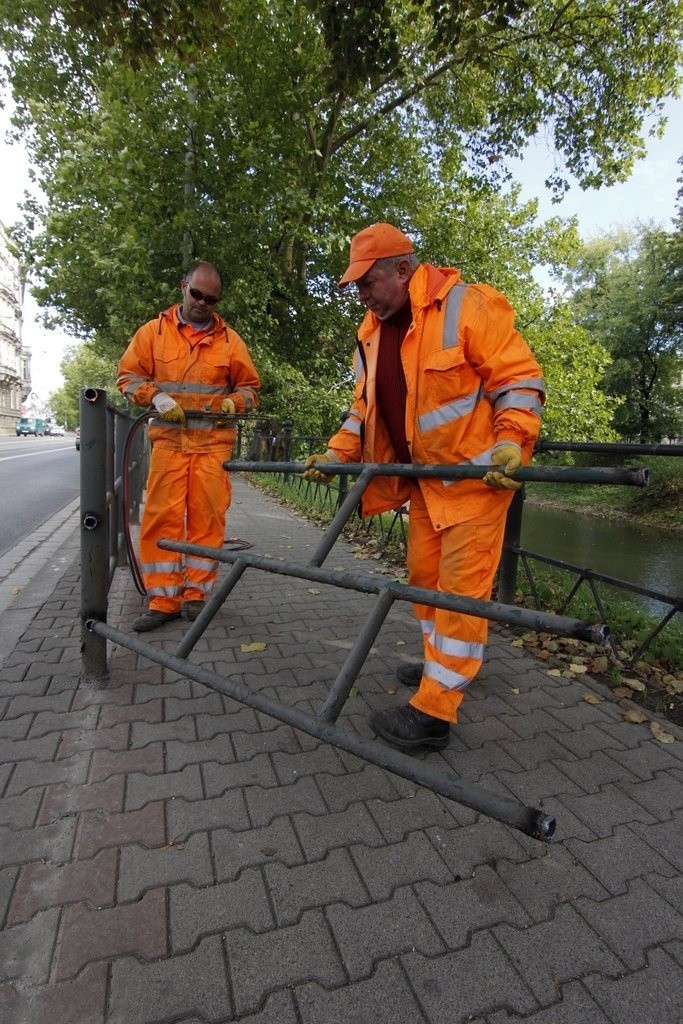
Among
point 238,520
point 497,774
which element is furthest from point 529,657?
point 238,520

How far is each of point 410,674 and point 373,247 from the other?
193 centimetres

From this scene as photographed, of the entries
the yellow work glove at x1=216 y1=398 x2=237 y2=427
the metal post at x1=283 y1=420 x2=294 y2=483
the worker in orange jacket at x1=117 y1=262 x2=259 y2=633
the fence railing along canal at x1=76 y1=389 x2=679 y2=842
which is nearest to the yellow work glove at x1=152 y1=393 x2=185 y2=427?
the worker in orange jacket at x1=117 y1=262 x2=259 y2=633

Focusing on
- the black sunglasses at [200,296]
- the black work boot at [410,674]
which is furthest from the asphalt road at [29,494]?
the black work boot at [410,674]

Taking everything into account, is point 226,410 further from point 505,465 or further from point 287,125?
point 287,125

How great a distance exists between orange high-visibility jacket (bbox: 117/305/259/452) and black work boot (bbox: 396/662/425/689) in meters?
1.64

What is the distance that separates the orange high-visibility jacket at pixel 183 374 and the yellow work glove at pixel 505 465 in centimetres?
188

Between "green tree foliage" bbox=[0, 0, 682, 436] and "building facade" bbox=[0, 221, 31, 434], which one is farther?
"building facade" bbox=[0, 221, 31, 434]

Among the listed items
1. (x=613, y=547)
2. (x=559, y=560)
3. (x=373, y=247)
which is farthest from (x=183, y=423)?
(x=613, y=547)

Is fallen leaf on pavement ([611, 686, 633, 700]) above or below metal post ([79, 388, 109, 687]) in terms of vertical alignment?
below

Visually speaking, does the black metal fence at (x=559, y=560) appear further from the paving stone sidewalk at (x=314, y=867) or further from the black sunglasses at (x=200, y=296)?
the black sunglasses at (x=200, y=296)

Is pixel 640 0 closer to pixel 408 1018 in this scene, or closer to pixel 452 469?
pixel 452 469

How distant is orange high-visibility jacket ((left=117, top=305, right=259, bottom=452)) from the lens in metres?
3.32

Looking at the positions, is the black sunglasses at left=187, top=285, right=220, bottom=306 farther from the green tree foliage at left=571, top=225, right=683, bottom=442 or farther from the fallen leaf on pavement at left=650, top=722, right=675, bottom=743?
the green tree foliage at left=571, top=225, right=683, bottom=442

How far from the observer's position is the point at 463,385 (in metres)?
2.10
